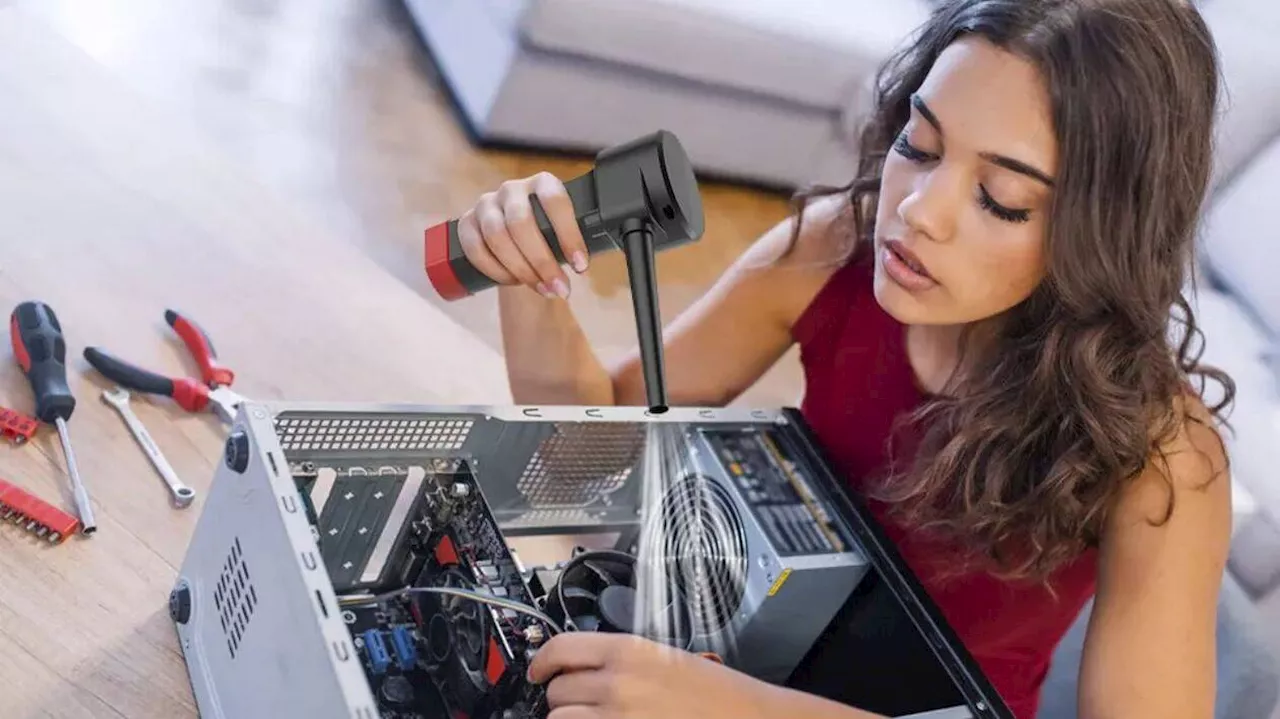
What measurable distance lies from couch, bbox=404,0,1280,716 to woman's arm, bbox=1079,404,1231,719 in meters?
0.96

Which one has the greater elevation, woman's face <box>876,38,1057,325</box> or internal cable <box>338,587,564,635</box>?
woman's face <box>876,38,1057,325</box>

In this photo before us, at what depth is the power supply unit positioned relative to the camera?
61 centimetres

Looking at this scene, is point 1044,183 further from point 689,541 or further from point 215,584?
point 215,584

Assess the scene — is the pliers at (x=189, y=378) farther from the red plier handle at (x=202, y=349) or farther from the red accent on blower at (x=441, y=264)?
the red accent on blower at (x=441, y=264)

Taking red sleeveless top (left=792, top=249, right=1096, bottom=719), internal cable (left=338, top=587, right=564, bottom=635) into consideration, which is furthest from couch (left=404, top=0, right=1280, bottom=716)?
internal cable (left=338, top=587, right=564, bottom=635)

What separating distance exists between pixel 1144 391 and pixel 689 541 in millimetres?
349

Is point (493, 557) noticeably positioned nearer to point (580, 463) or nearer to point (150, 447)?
point (580, 463)

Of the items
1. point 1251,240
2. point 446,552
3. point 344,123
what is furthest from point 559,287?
point 1251,240

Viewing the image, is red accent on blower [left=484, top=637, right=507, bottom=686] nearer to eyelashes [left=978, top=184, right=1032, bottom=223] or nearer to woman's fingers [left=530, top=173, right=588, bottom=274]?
woman's fingers [left=530, top=173, right=588, bottom=274]

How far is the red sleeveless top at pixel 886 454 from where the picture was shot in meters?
0.89

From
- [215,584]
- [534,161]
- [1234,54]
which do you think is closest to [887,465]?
[215,584]

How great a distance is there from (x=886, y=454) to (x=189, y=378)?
549 mm

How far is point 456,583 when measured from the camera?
703 mm

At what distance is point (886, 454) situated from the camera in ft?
3.07
